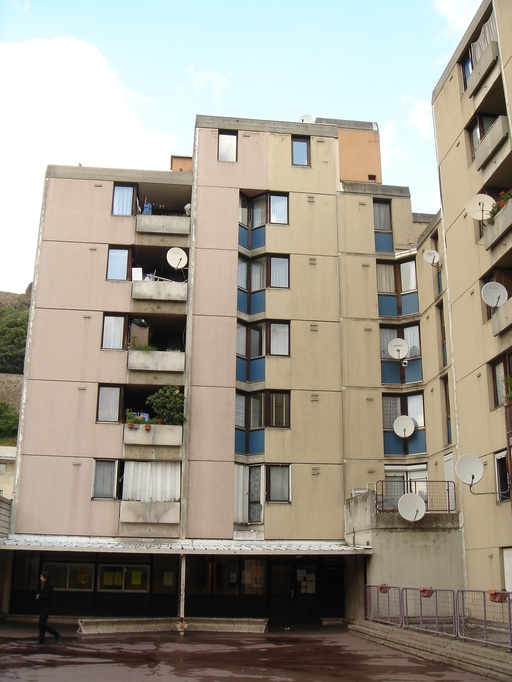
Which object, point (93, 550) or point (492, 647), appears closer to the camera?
point (492, 647)

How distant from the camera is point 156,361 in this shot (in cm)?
2950

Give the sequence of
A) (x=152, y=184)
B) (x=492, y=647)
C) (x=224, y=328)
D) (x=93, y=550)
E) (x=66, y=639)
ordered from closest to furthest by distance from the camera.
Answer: (x=492, y=647) → (x=66, y=639) → (x=93, y=550) → (x=224, y=328) → (x=152, y=184)

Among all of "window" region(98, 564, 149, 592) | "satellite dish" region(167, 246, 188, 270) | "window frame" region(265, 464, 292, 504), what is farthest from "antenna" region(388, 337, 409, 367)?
"window" region(98, 564, 149, 592)

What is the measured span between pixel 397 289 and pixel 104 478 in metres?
14.2

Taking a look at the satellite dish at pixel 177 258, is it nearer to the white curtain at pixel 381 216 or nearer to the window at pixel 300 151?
the window at pixel 300 151

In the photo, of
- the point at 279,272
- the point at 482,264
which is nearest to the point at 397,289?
the point at 279,272

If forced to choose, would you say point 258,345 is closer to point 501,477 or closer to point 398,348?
point 398,348

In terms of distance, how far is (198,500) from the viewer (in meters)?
28.0

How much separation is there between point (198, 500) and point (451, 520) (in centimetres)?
916

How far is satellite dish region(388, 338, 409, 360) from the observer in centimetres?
2962

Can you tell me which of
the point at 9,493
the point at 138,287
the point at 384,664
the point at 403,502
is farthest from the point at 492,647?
the point at 9,493

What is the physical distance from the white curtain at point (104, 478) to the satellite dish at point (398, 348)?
11.7 metres

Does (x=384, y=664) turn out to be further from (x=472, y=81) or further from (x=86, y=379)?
(x=472, y=81)

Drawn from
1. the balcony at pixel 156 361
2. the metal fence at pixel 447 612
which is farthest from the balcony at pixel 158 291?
the metal fence at pixel 447 612
